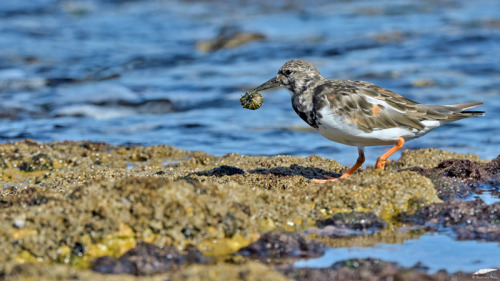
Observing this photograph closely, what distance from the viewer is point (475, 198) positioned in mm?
4695

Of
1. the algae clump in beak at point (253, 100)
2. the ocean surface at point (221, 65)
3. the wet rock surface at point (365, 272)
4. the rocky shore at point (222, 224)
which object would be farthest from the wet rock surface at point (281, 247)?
the algae clump in beak at point (253, 100)

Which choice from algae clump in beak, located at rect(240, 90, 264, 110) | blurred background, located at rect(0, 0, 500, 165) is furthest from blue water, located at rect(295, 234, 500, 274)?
blurred background, located at rect(0, 0, 500, 165)

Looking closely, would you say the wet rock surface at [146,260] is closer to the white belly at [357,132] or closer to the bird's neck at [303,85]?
the white belly at [357,132]

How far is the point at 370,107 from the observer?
5.34 m

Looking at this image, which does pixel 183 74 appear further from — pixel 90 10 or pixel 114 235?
pixel 114 235

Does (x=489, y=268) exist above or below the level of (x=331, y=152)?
above

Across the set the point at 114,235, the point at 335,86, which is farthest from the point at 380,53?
the point at 114,235

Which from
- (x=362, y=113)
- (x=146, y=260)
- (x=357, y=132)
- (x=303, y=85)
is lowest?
(x=146, y=260)

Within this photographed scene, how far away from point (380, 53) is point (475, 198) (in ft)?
33.8

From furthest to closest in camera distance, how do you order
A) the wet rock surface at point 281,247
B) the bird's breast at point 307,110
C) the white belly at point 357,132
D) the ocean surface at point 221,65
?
the ocean surface at point 221,65 < the bird's breast at point 307,110 < the white belly at point 357,132 < the wet rock surface at point 281,247

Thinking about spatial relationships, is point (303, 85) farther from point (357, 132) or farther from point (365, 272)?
point (365, 272)

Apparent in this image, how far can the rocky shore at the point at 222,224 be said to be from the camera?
3336 millimetres

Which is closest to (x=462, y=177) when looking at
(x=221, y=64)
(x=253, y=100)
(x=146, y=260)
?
(x=253, y=100)

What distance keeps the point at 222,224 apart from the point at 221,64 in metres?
10.9
